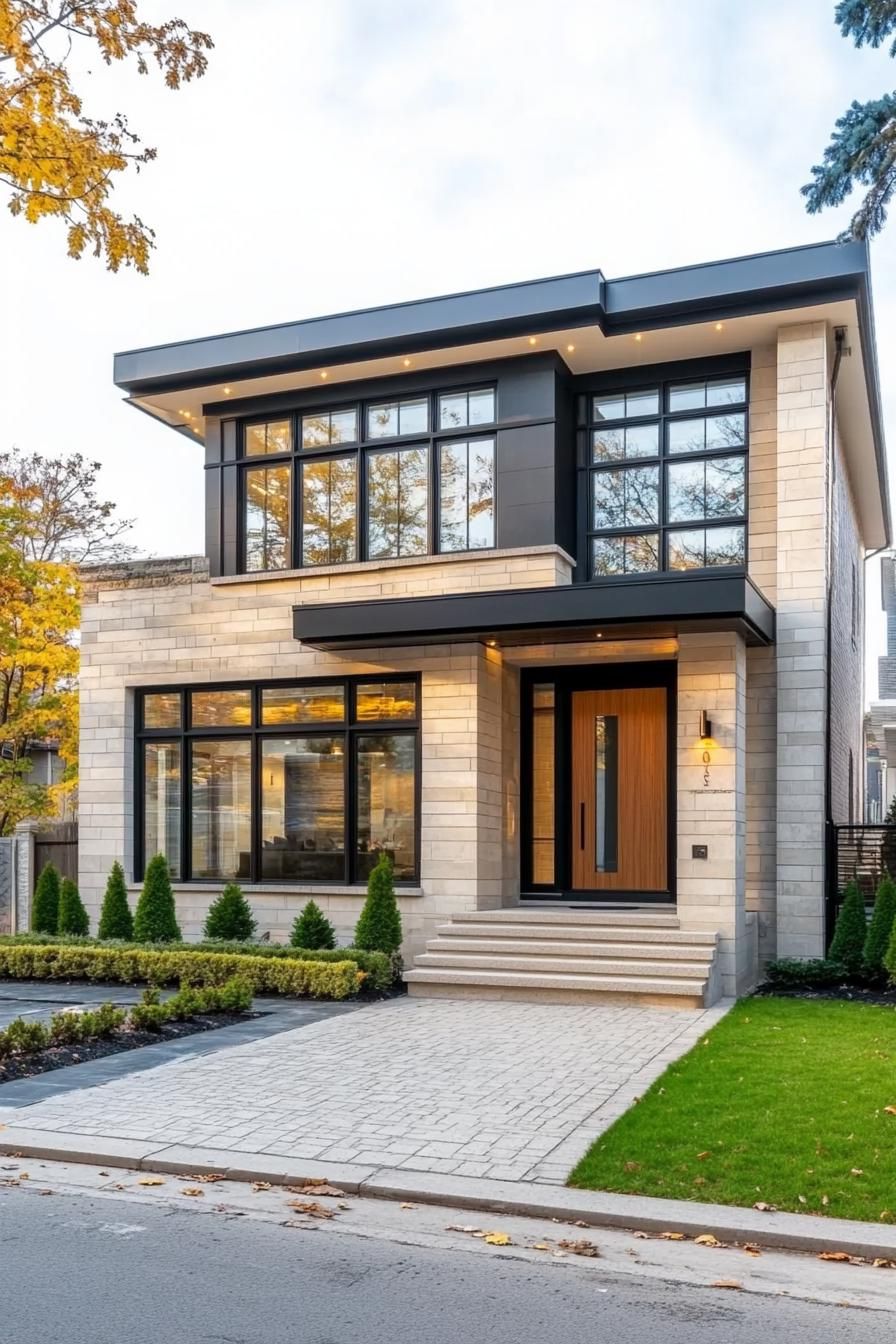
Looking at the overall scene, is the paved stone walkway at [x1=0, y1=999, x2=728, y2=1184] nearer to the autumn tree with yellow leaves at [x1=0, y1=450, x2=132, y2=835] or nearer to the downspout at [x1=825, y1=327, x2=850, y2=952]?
the downspout at [x1=825, y1=327, x2=850, y2=952]

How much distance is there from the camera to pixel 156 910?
14188mm

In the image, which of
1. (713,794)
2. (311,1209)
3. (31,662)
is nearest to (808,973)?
(713,794)

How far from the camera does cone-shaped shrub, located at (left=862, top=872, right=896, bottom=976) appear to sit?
1230 cm

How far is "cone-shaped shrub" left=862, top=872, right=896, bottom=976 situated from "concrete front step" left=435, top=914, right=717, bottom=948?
1748 millimetres

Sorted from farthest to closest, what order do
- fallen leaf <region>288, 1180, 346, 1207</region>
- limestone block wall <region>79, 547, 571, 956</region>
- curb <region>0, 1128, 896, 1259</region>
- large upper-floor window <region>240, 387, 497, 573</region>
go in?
1. large upper-floor window <region>240, 387, 497, 573</region>
2. limestone block wall <region>79, 547, 571, 956</region>
3. fallen leaf <region>288, 1180, 346, 1207</region>
4. curb <region>0, 1128, 896, 1259</region>

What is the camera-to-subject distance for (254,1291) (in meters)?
4.61

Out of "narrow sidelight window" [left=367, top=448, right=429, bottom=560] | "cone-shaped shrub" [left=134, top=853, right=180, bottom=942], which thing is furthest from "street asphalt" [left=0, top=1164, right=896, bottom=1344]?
"narrow sidelight window" [left=367, top=448, right=429, bottom=560]

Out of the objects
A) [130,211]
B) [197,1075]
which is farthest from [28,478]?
[197,1075]

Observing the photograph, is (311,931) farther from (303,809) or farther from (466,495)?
(466,495)

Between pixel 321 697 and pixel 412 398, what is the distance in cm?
391

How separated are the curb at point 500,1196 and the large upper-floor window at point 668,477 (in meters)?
9.47

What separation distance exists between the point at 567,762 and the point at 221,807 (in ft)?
14.4

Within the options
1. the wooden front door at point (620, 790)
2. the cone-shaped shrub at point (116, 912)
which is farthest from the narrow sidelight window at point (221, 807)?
the wooden front door at point (620, 790)

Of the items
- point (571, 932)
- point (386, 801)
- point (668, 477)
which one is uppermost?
point (668, 477)
